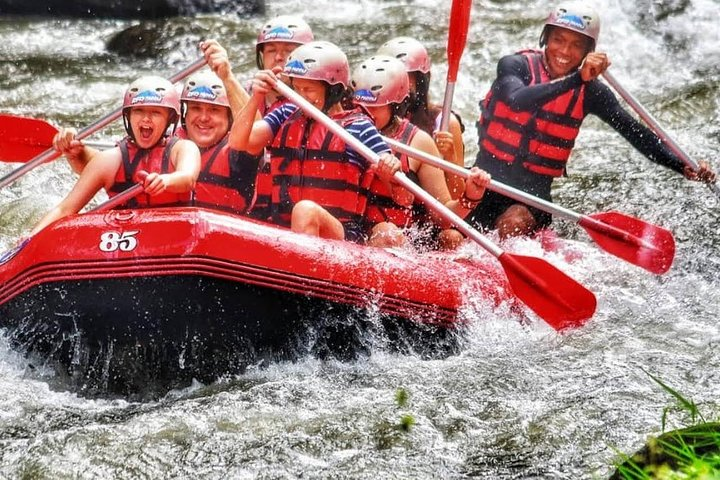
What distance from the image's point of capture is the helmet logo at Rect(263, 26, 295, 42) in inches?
252

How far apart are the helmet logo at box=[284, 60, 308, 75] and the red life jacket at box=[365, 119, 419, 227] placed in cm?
64

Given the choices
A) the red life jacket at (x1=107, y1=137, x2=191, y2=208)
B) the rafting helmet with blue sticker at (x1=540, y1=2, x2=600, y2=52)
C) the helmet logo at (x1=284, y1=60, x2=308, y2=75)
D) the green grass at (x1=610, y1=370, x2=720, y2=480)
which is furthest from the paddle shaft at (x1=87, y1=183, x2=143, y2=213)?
the green grass at (x1=610, y1=370, x2=720, y2=480)

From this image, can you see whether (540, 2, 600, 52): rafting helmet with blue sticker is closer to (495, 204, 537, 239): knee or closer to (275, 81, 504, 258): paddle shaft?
(495, 204, 537, 239): knee

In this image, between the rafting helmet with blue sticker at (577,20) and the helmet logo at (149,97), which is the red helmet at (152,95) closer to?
the helmet logo at (149,97)

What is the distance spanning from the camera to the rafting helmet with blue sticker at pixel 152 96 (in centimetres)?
548

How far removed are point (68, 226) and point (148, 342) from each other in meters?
0.59

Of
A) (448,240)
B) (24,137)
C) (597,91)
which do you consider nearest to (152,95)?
(24,137)

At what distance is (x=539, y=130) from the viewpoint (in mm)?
6496

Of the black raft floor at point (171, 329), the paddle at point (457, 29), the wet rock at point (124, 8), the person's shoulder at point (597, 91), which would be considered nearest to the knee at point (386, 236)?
the black raft floor at point (171, 329)

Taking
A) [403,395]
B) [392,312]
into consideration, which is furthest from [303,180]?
[403,395]

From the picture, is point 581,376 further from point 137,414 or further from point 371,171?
point 137,414

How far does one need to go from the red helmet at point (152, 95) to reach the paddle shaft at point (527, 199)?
104 centimetres

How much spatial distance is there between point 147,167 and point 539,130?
2.25 m

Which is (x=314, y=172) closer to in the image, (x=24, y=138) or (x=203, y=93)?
(x=203, y=93)
